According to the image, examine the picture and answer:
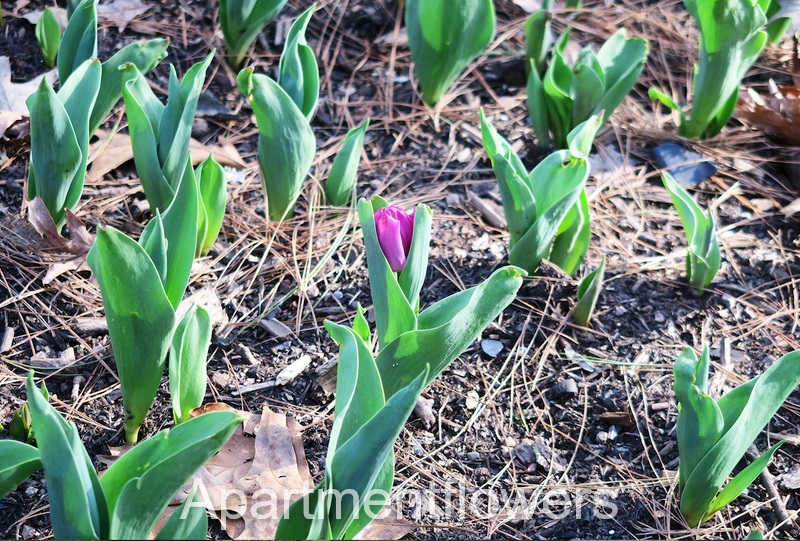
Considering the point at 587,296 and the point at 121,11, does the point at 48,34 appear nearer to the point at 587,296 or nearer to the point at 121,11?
the point at 121,11

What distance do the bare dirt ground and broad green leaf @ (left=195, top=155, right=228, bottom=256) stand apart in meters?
0.08

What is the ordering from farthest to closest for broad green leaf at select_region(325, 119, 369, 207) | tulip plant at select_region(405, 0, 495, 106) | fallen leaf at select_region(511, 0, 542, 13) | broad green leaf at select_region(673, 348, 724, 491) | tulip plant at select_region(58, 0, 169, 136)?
fallen leaf at select_region(511, 0, 542, 13) < tulip plant at select_region(405, 0, 495, 106) < broad green leaf at select_region(325, 119, 369, 207) < tulip plant at select_region(58, 0, 169, 136) < broad green leaf at select_region(673, 348, 724, 491)

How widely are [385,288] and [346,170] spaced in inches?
30.8

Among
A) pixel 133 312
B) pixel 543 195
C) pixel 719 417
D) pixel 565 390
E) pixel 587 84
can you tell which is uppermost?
pixel 133 312

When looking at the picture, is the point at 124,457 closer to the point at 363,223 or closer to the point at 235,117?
the point at 363,223

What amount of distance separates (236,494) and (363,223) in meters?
0.57

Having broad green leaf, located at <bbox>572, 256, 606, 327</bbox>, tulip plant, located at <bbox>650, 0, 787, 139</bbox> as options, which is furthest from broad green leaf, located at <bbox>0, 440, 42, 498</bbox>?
tulip plant, located at <bbox>650, 0, 787, 139</bbox>

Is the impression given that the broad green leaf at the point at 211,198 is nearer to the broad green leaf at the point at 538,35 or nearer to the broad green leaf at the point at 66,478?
the broad green leaf at the point at 66,478

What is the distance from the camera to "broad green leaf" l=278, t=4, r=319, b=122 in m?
1.99

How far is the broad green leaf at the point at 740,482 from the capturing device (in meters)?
1.43

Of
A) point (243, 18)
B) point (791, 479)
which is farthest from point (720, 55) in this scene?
point (243, 18)

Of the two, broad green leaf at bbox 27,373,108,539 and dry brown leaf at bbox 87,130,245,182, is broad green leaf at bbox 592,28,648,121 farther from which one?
broad green leaf at bbox 27,373,108,539

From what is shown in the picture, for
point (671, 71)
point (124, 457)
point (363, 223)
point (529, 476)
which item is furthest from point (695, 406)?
point (671, 71)

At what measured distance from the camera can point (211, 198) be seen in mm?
1932
